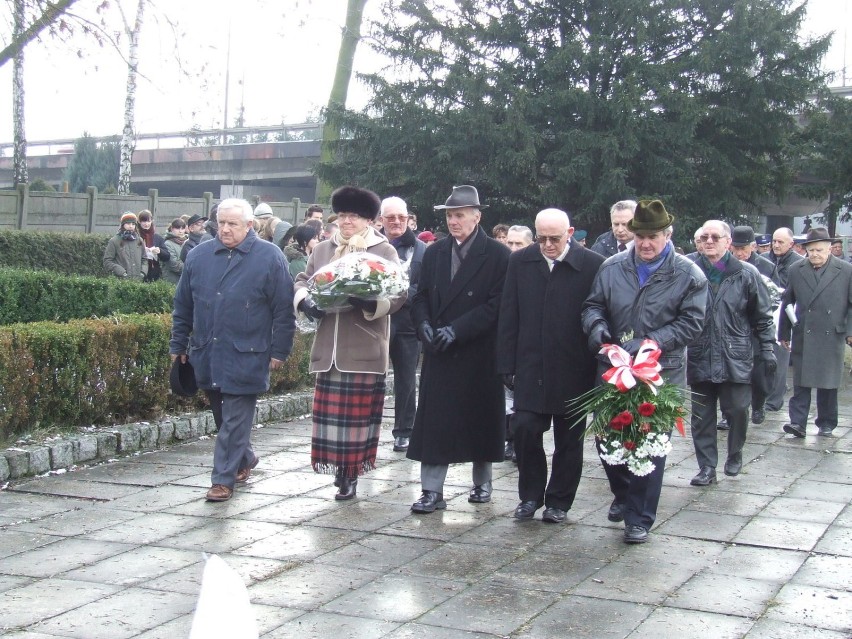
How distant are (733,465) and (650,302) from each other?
2411 millimetres

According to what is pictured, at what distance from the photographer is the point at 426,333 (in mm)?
6953

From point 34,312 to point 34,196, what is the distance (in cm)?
824

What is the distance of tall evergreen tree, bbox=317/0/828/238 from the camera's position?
22703 millimetres

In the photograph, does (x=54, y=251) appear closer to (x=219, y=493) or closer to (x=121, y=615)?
(x=219, y=493)

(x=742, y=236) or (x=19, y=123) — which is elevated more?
(x=19, y=123)

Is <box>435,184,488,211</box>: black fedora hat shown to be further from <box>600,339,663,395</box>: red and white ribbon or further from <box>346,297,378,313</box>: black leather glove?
<box>600,339,663,395</box>: red and white ribbon

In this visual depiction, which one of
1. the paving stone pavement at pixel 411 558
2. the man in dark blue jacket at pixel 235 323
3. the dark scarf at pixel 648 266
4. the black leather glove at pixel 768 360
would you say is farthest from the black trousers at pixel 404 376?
the dark scarf at pixel 648 266

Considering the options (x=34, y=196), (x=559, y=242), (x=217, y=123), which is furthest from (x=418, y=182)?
(x=559, y=242)

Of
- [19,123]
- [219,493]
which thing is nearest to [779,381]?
[219,493]

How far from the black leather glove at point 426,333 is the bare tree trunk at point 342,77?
18654 millimetres

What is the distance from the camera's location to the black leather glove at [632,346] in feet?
20.7

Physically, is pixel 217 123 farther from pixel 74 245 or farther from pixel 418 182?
pixel 418 182

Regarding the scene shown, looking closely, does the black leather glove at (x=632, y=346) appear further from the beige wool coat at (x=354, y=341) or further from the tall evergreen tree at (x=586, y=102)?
the tall evergreen tree at (x=586, y=102)

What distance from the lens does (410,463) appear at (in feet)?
27.9
